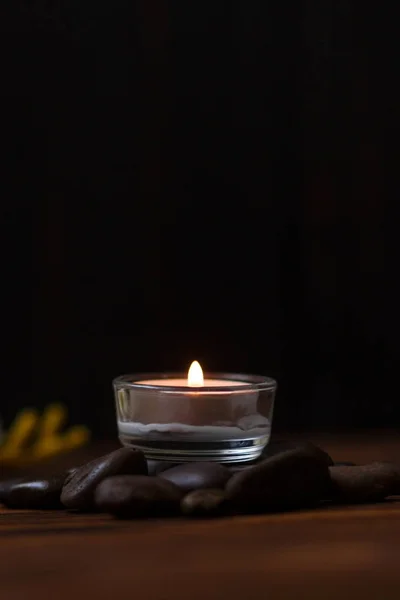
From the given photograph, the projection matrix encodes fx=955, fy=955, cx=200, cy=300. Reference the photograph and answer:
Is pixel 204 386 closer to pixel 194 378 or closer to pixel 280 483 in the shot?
pixel 194 378

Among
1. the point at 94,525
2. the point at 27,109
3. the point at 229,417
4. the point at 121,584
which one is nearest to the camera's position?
the point at 121,584

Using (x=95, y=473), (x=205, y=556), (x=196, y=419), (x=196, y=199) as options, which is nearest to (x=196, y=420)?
(x=196, y=419)

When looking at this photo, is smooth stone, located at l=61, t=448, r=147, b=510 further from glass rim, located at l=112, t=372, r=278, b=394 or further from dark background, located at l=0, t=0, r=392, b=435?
dark background, located at l=0, t=0, r=392, b=435

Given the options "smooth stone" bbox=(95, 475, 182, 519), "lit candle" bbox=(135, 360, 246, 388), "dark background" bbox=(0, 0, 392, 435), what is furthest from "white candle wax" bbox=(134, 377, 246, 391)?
"dark background" bbox=(0, 0, 392, 435)

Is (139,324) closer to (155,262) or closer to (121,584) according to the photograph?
(155,262)

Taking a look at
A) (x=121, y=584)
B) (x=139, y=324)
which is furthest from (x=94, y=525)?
(x=139, y=324)
